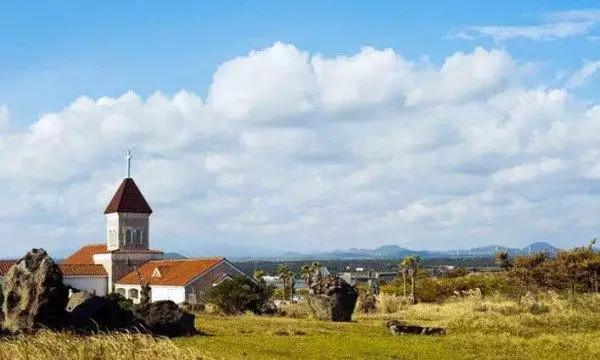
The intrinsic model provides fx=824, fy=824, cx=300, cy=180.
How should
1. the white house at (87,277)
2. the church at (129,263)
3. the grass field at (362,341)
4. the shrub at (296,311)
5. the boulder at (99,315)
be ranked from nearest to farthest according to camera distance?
the grass field at (362,341) < the boulder at (99,315) < the shrub at (296,311) < the church at (129,263) < the white house at (87,277)

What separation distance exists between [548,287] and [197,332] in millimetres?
29274

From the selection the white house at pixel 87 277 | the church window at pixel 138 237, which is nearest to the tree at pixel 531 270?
the church window at pixel 138 237

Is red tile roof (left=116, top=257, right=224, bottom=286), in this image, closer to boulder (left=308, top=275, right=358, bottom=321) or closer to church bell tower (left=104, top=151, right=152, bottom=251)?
church bell tower (left=104, top=151, right=152, bottom=251)

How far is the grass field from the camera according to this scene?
18.0 meters

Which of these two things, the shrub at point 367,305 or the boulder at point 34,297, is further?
the shrub at point 367,305

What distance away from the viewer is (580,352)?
928 inches

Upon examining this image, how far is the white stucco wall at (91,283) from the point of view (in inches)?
2785

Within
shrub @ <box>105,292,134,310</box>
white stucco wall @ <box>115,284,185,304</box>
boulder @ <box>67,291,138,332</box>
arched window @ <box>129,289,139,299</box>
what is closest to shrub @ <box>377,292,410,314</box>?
shrub @ <box>105,292,134,310</box>

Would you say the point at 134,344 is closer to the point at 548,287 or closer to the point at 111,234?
the point at 548,287

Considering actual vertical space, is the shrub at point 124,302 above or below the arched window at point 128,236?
below

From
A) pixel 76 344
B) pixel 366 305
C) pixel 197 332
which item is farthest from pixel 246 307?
pixel 76 344

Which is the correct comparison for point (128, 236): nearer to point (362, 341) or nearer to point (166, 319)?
point (166, 319)

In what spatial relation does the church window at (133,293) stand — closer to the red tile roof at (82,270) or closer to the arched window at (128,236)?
the red tile roof at (82,270)

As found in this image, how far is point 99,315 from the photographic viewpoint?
92.0 feet
